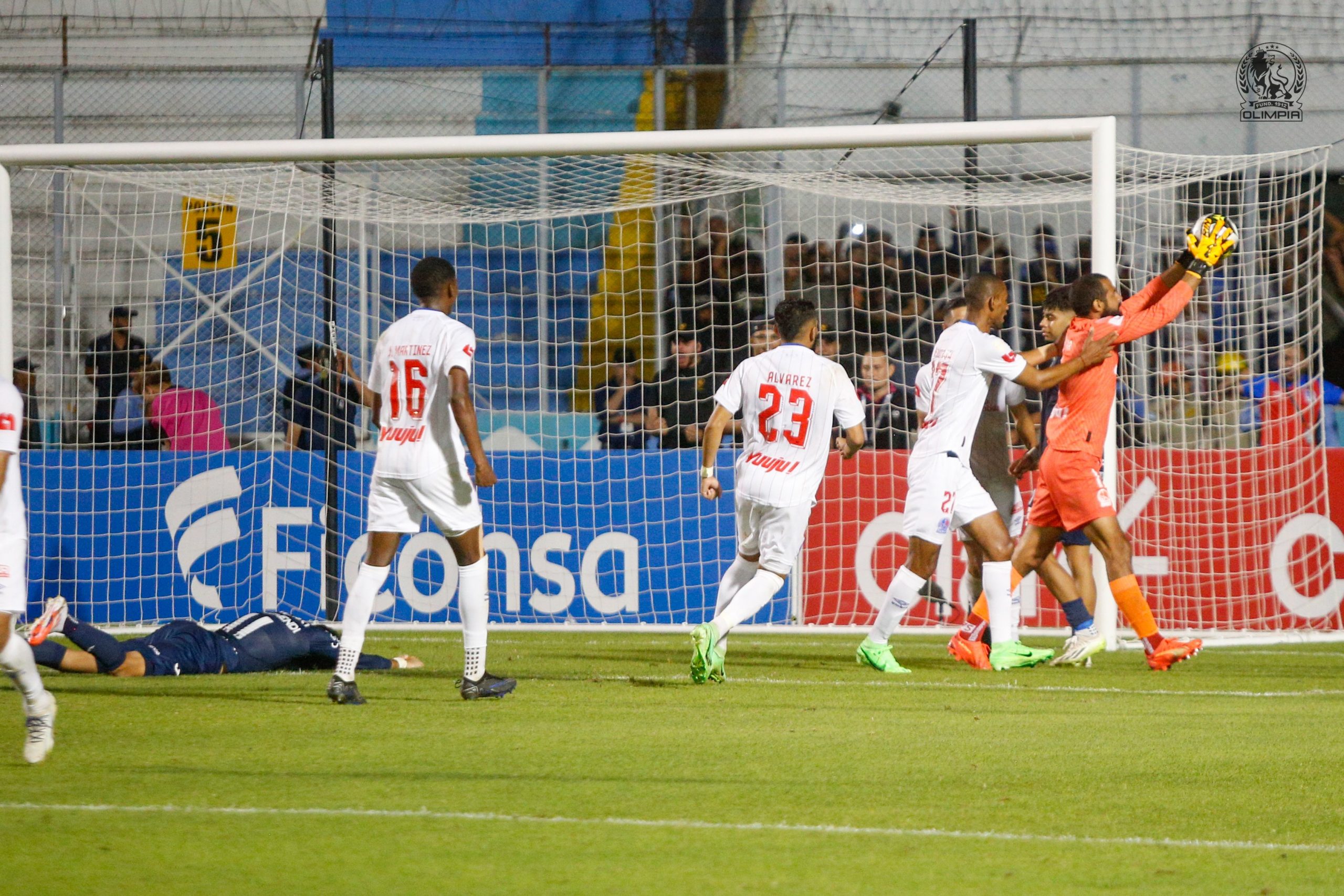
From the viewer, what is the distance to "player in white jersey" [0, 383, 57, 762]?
5.12m

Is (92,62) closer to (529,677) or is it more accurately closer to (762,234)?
(762,234)

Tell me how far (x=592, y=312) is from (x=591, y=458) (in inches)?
89.0

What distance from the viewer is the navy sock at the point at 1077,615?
8648 millimetres

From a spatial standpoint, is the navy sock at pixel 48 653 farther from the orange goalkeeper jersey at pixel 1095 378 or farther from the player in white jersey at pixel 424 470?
the orange goalkeeper jersey at pixel 1095 378

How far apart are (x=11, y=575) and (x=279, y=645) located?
3136 mm

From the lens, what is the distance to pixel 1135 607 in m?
8.10

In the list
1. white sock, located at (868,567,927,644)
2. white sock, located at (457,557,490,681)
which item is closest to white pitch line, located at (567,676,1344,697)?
white sock, located at (868,567,927,644)

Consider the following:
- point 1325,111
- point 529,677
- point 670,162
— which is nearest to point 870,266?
point 670,162

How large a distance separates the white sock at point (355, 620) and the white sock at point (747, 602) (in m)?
1.72

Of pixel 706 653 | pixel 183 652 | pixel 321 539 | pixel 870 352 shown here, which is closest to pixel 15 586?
pixel 183 652

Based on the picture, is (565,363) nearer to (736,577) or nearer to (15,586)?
(736,577)

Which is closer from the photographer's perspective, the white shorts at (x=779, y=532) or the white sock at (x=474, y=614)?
the white sock at (x=474, y=614)

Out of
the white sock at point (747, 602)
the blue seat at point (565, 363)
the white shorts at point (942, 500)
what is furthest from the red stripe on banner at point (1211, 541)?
the white sock at point (747, 602)

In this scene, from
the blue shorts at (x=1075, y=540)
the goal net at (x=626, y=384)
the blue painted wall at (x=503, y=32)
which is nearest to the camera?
the blue shorts at (x=1075, y=540)
